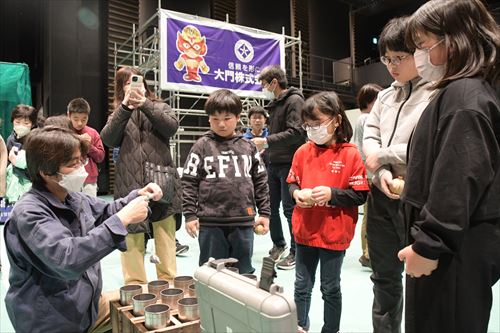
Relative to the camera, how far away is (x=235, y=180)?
79.0 inches

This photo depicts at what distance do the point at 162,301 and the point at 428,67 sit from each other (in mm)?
1219

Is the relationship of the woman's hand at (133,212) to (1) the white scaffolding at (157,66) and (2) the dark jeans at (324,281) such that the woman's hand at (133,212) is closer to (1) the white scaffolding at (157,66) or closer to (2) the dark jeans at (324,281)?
(2) the dark jeans at (324,281)

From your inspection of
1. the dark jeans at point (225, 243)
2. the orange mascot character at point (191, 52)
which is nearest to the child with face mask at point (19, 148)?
the orange mascot character at point (191, 52)

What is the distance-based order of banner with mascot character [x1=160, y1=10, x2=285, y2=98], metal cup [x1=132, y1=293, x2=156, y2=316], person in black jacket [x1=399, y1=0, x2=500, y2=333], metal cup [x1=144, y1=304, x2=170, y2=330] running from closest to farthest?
person in black jacket [x1=399, y1=0, x2=500, y2=333] < metal cup [x1=144, y1=304, x2=170, y2=330] < metal cup [x1=132, y1=293, x2=156, y2=316] < banner with mascot character [x1=160, y1=10, x2=285, y2=98]

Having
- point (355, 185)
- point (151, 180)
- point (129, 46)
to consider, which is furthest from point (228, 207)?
point (129, 46)

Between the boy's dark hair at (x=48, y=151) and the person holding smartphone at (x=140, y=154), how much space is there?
70 centimetres

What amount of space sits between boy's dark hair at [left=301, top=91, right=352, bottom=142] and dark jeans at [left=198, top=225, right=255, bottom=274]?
659 millimetres

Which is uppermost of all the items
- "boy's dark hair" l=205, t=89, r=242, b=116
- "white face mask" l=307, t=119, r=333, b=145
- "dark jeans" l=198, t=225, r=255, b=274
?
"boy's dark hair" l=205, t=89, r=242, b=116

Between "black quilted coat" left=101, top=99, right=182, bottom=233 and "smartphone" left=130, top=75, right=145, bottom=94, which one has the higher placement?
"smartphone" left=130, top=75, right=145, bottom=94

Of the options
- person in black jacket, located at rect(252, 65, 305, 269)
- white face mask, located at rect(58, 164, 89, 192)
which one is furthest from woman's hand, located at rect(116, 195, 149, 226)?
person in black jacket, located at rect(252, 65, 305, 269)

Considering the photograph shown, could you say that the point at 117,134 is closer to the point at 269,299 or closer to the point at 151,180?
the point at 151,180

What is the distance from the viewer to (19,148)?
350cm

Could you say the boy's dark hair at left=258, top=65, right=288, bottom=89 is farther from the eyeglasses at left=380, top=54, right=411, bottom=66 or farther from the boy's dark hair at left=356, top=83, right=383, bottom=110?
the eyeglasses at left=380, top=54, right=411, bottom=66

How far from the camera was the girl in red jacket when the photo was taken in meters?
1.75
